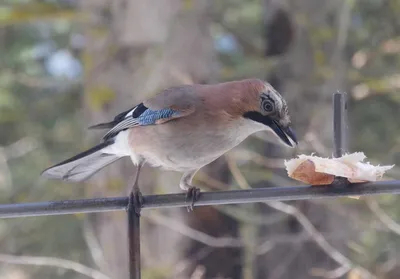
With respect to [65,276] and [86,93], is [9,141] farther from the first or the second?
[86,93]

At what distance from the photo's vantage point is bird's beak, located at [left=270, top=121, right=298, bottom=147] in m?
1.99

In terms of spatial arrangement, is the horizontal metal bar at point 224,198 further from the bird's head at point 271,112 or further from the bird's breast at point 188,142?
the bird's breast at point 188,142

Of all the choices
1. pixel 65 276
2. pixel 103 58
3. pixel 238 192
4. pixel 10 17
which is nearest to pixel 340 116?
pixel 238 192

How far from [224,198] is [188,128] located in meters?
0.97

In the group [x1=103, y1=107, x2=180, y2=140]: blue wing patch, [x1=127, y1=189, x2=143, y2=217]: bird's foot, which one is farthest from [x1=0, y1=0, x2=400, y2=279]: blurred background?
[x1=127, y1=189, x2=143, y2=217]: bird's foot

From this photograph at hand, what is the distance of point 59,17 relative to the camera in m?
4.01

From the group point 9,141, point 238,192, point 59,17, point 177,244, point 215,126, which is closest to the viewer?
point 238,192

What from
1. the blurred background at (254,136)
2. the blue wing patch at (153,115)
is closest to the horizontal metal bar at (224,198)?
the blue wing patch at (153,115)

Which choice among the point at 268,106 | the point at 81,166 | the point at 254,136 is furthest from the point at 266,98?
the point at 254,136

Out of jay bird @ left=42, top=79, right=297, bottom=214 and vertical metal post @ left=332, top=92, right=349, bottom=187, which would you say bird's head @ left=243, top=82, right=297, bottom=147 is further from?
vertical metal post @ left=332, top=92, right=349, bottom=187

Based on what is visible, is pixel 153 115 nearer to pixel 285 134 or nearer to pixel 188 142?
pixel 188 142

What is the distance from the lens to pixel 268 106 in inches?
83.8

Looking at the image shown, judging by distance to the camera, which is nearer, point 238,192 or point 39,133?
point 238,192

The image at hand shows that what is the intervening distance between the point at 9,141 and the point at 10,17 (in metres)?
2.19
